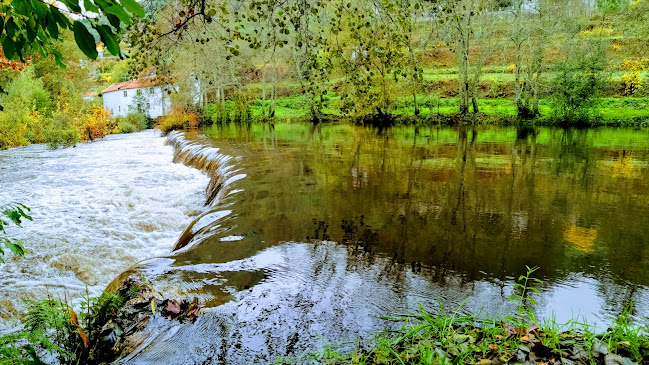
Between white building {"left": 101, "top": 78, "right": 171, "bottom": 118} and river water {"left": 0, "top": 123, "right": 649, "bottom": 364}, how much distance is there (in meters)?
32.9

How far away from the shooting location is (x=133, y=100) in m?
46.4

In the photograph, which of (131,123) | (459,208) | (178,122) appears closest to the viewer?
(459,208)

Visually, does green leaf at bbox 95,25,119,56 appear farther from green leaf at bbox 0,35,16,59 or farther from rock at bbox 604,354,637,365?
rock at bbox 604,354,637,365

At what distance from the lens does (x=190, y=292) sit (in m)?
4.33

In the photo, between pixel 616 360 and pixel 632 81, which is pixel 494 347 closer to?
pixel 616 360

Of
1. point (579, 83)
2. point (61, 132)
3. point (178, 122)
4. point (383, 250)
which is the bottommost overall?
point (383, 250)

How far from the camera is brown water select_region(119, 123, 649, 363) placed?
3.85 metres

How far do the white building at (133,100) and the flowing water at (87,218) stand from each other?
27.8 m

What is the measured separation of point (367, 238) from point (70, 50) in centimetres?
4569

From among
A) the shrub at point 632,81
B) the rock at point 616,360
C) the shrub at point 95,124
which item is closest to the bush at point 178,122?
the shrub at point 95,124

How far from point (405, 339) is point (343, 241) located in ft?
9.25

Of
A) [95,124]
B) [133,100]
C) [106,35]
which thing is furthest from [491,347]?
[133,100]

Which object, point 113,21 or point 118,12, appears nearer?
point 118,12

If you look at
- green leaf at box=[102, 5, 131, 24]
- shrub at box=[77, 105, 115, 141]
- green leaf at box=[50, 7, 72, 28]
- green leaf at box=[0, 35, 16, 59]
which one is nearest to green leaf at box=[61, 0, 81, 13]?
green leaf at box=[50, 7, 72, 28]
